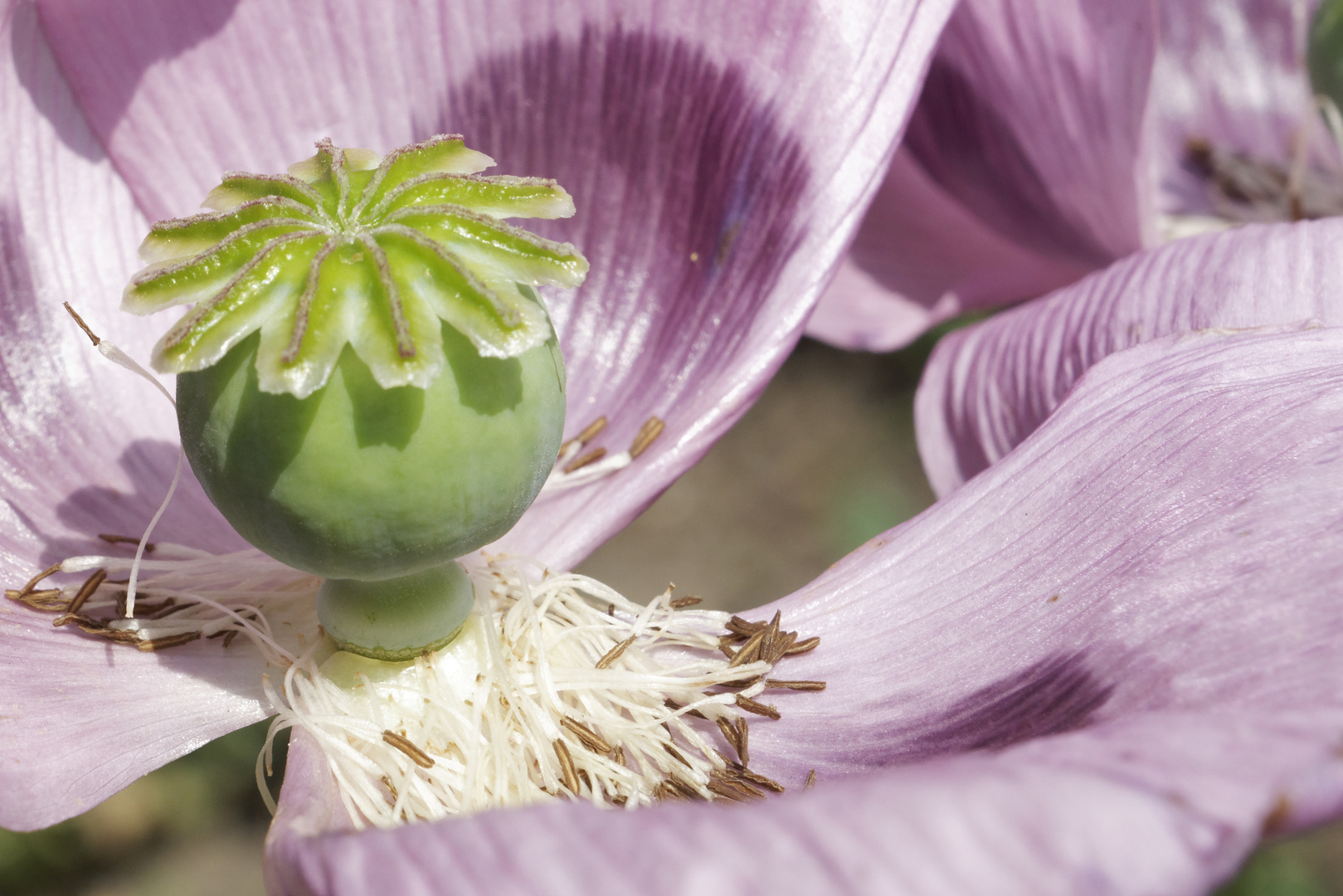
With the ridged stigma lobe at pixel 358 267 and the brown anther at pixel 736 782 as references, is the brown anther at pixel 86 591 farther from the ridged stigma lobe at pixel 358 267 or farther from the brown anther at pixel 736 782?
the brown anther at pixel 736 782

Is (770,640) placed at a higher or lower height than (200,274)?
lower

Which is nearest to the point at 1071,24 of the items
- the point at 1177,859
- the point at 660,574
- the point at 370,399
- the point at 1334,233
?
the point at 1334,233

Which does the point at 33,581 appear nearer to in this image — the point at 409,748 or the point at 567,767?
the point at 409,748

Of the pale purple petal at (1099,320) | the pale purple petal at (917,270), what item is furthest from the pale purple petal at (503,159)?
the pale purple petal at (917,270)

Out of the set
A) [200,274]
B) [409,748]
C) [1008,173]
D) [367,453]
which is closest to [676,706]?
[409,748]

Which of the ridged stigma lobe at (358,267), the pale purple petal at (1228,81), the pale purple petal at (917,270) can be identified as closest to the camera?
the ridged stigma lobe at (358,267)
